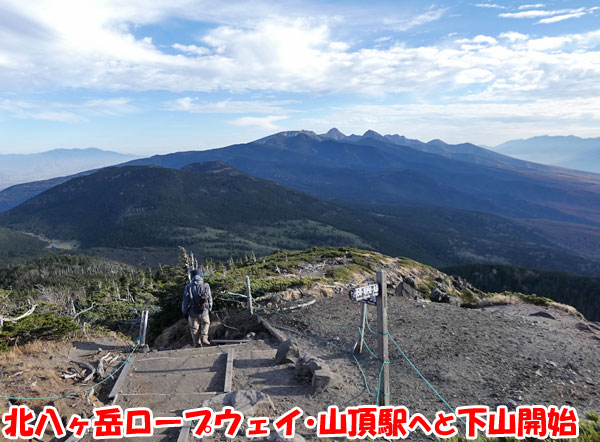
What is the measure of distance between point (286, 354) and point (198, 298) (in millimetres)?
3057

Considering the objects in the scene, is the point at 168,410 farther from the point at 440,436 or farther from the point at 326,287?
the point at 326,287

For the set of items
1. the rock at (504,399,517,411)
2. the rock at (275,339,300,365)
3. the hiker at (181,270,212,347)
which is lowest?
the rock at (504,399,517,411)

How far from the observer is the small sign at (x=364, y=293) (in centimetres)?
677

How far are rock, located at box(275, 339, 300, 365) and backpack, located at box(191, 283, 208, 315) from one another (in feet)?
8.64

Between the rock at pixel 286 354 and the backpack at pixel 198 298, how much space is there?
263 cm

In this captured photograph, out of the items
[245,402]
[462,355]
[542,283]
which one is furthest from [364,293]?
[542,283]

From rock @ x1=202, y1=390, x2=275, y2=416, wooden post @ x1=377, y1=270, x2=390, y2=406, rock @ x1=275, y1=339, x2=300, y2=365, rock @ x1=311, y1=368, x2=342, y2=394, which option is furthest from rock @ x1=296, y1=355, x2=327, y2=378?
wooden post @ x1=377, y1=270, x2=390, y2=406

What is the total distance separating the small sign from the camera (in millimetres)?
6773

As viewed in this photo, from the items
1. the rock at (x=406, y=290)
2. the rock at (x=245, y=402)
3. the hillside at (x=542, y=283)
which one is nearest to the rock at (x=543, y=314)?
the rock at (x=406, y=290)

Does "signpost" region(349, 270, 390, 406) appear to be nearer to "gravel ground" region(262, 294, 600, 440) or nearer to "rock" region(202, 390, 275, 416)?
"gravel ground" region(262, 294, 600, 440)

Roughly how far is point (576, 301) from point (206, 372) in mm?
71727

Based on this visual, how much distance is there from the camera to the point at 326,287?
17.5m

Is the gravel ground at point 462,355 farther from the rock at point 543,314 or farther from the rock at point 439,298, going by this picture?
the rock at point 439,298

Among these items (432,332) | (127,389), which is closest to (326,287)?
(432,332)
